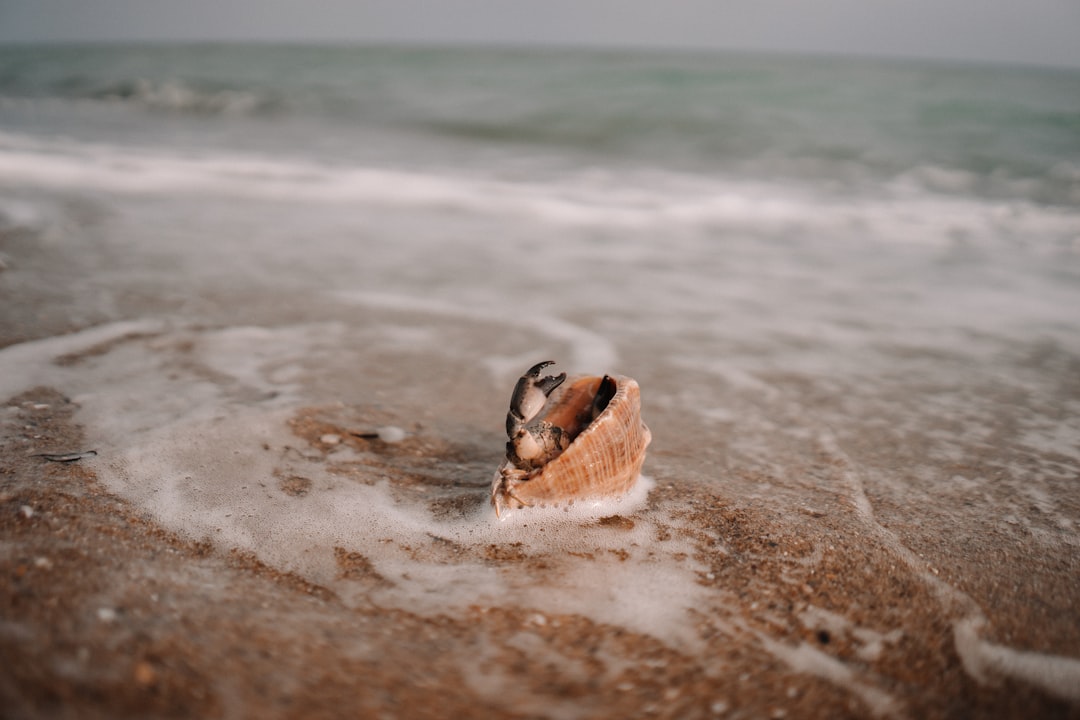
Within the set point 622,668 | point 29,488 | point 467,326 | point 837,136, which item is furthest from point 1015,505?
point 837,136

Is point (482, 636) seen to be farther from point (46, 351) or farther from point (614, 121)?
point (614, 121)

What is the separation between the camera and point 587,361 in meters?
3.47

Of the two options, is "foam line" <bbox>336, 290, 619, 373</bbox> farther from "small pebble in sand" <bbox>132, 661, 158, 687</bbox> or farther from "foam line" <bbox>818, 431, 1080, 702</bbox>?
"small pebble in sand" <bbox>132, 661, 158, 687</bbox>

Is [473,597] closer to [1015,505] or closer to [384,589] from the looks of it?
[384,589]

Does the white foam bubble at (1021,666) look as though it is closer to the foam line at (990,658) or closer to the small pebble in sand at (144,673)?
the foam line at (990,658)

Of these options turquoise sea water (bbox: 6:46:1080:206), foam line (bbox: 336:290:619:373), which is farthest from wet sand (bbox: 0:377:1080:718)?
turquoise sea water (bbox: 6:46:1080:206)

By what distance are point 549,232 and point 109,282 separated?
3.36 meters

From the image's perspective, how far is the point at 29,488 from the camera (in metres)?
1.96

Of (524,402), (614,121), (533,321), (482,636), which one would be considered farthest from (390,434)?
(614,121)

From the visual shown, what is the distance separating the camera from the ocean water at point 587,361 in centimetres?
189

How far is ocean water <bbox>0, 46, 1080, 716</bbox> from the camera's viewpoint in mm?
1894

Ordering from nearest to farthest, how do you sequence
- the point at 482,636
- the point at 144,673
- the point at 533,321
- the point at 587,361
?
the point at 144,673 < the point at 482,636 < the point at 587,361 < the point at 533,321

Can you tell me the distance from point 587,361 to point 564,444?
1.52 metres

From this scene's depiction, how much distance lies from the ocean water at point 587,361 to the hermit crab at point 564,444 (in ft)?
0.35
